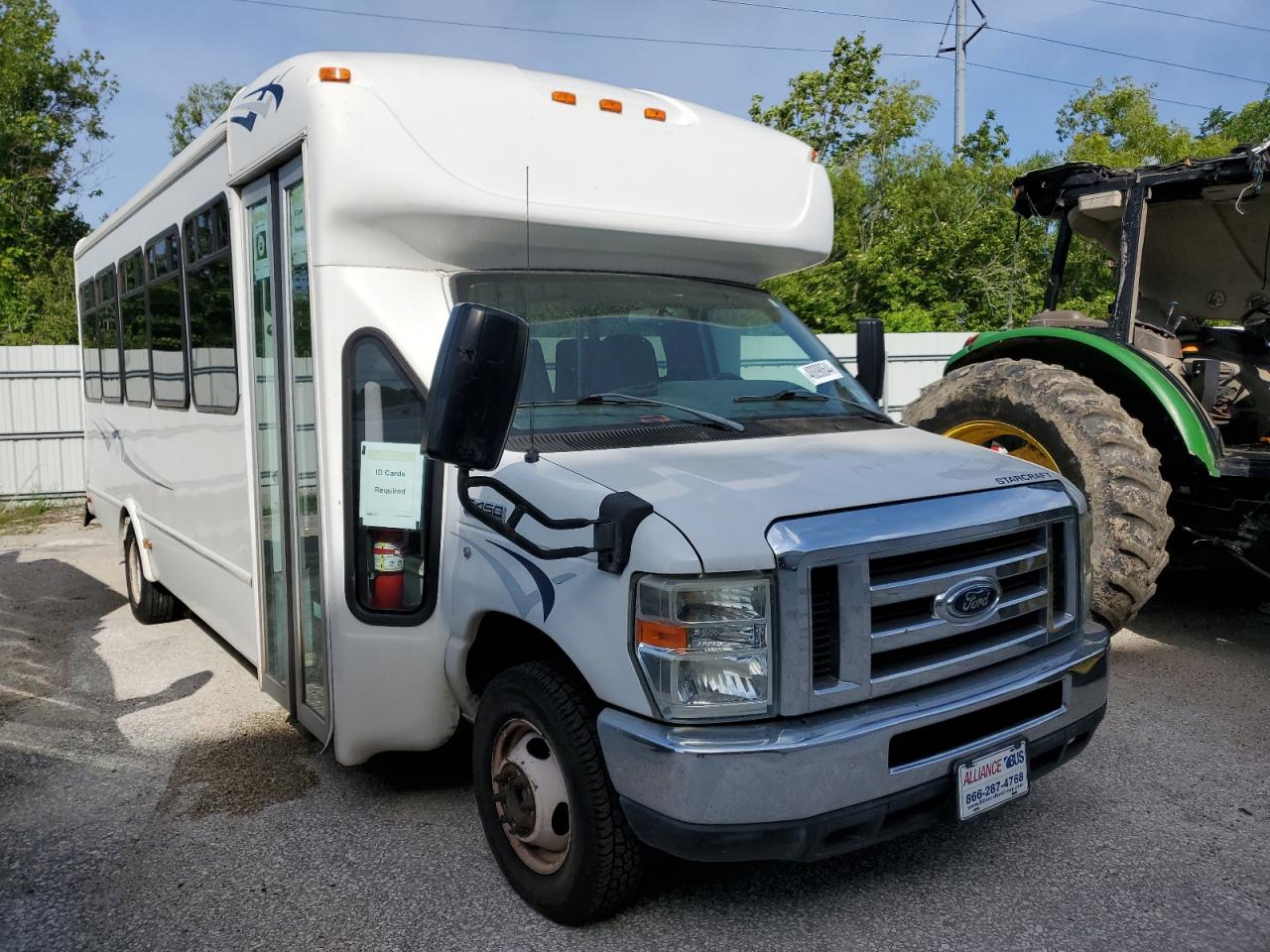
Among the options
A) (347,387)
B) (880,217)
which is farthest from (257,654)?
(880,217)

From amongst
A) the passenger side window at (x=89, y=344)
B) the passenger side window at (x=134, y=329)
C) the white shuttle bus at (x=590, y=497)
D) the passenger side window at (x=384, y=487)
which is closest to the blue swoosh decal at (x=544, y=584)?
the white shuttle bus at (x=590, y=497)

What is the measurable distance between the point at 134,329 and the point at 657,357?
14.3 ft

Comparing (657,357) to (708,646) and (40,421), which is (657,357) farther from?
(40,421)

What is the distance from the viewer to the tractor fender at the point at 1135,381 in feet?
17.6

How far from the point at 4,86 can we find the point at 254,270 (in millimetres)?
27004

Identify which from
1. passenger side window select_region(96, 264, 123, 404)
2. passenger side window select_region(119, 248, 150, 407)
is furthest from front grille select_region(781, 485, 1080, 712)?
passenger side window select_region(96, 264, 123, 404)

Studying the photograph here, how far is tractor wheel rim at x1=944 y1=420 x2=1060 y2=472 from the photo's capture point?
18.5 feet

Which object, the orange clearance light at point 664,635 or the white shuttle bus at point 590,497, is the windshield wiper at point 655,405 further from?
the orange clearance light at point 664,635

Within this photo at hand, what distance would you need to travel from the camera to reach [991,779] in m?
3.03

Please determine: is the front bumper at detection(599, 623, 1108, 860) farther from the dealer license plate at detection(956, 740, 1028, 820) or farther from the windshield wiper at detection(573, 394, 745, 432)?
the windshield wiper at detection(573, 394, 745, 432)

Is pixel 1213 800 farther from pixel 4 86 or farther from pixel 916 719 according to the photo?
pixel 4 86

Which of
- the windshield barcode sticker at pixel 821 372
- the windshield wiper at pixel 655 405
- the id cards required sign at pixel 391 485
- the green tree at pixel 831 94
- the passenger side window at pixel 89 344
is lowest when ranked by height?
the id cards required sign at pixel 391 485

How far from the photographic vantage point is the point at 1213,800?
400 cm

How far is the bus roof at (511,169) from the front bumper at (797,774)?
1917mm
